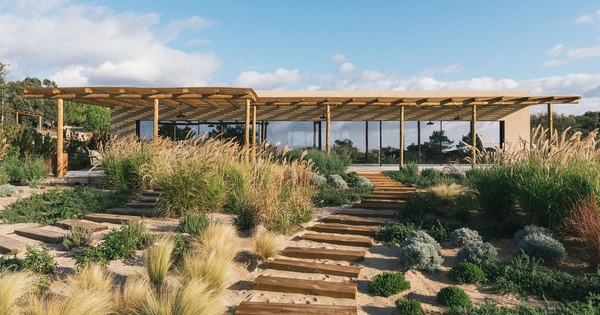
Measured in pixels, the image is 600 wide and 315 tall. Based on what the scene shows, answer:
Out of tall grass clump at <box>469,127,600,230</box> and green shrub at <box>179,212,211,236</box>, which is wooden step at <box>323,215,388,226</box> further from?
green shrub at <box>179,212,211,236</box>

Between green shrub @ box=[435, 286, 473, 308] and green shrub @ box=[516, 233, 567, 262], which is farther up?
green shrub @ box=[516, 233, 567, 262]

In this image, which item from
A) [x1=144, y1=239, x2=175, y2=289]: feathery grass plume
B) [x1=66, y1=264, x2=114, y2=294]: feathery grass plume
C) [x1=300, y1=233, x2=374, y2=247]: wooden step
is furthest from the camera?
[x1=300, y1=233, x2=374, y2=247]: wooden step

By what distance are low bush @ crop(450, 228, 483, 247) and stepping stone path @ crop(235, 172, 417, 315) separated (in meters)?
1.09

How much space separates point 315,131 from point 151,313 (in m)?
15.2

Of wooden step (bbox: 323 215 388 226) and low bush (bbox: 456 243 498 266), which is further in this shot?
wooden step (bbox: 323 215 388 226)

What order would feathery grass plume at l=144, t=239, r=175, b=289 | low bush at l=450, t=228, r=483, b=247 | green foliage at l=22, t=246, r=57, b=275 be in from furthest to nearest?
low bush at l=450, t=228, r=483, b=247 < green foliage at l=22, t=246, r=57, b=275 < feathery grass plume at l=144, t=239, r=175, b=289

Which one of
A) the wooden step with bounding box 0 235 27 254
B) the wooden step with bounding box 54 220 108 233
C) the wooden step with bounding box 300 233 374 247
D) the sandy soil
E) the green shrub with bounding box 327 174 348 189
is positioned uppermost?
the green shrub with bounding box 327 174 348 189

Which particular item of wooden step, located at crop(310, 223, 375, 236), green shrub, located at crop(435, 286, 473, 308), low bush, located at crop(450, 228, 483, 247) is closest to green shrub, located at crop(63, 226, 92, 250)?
wooden step, located at crop(310, 223, 375, 236)

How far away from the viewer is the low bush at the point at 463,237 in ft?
16.1

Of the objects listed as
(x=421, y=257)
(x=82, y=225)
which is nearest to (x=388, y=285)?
(x=421, y=257)

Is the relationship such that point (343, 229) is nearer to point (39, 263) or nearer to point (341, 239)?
point (341, 239)

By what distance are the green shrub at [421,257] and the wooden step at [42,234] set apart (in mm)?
4767

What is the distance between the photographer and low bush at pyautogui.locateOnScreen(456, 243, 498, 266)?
13.8 ft

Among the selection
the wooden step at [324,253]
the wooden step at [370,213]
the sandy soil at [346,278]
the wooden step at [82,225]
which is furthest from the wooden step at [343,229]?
the wooden step at [82,225]
